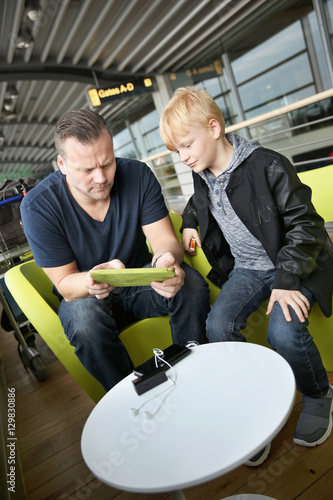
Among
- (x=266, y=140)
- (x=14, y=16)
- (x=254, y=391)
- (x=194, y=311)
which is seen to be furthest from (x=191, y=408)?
(x=266, y=140)

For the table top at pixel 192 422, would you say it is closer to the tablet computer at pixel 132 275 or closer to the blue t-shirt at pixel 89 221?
the tablet computer at pixel 132 275

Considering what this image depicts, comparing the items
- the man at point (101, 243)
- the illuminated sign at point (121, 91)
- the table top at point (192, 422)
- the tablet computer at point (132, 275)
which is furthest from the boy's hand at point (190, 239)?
the illuminated sign at point (121, 91)

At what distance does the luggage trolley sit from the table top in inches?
62.2

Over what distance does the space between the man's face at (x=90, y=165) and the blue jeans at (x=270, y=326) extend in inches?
25.0

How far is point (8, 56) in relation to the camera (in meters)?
5.46

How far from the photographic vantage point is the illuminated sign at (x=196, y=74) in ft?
20.7

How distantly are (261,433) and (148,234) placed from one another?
109cm

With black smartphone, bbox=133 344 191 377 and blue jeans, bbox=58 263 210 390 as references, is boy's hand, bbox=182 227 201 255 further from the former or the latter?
black smartphone, bbox=133 344 191 377

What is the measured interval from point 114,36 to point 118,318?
5.43m

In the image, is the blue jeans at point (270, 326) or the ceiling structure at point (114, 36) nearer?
the blue jeans at point (270, 326)

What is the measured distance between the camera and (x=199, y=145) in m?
1.43

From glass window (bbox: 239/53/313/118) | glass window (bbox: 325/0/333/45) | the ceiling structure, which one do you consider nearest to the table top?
glass window (bbox: 325/0/333/45)

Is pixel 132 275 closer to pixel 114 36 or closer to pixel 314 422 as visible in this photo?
pixel 314 422

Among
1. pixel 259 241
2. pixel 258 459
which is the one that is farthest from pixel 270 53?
pixel 258 459
